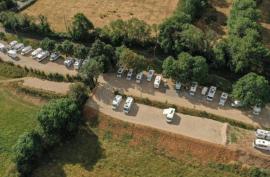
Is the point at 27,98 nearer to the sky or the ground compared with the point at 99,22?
nearer to the ground

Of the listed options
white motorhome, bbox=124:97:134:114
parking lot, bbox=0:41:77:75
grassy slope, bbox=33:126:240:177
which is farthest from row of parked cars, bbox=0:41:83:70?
grassy slope, bbox=33:126:240:177

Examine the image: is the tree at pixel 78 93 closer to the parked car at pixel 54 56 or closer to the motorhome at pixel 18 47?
the parked car at pixel 54 56

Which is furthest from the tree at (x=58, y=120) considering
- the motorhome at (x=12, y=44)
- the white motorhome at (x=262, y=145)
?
the white motorhome at (x=262, y=145)

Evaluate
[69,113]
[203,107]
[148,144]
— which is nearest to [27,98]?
[69,113]

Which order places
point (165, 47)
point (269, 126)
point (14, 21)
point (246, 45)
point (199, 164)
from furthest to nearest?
1. point (14, 21)
2. point (165, 47)
3. point (246, 45)
4. point (269, 126)
5. point (199, 164)

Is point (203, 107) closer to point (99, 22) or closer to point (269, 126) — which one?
point (269, 126)

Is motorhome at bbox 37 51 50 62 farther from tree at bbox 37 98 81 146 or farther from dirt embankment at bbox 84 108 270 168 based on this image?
→ dirt embankment at bbox 84 108 270 168
